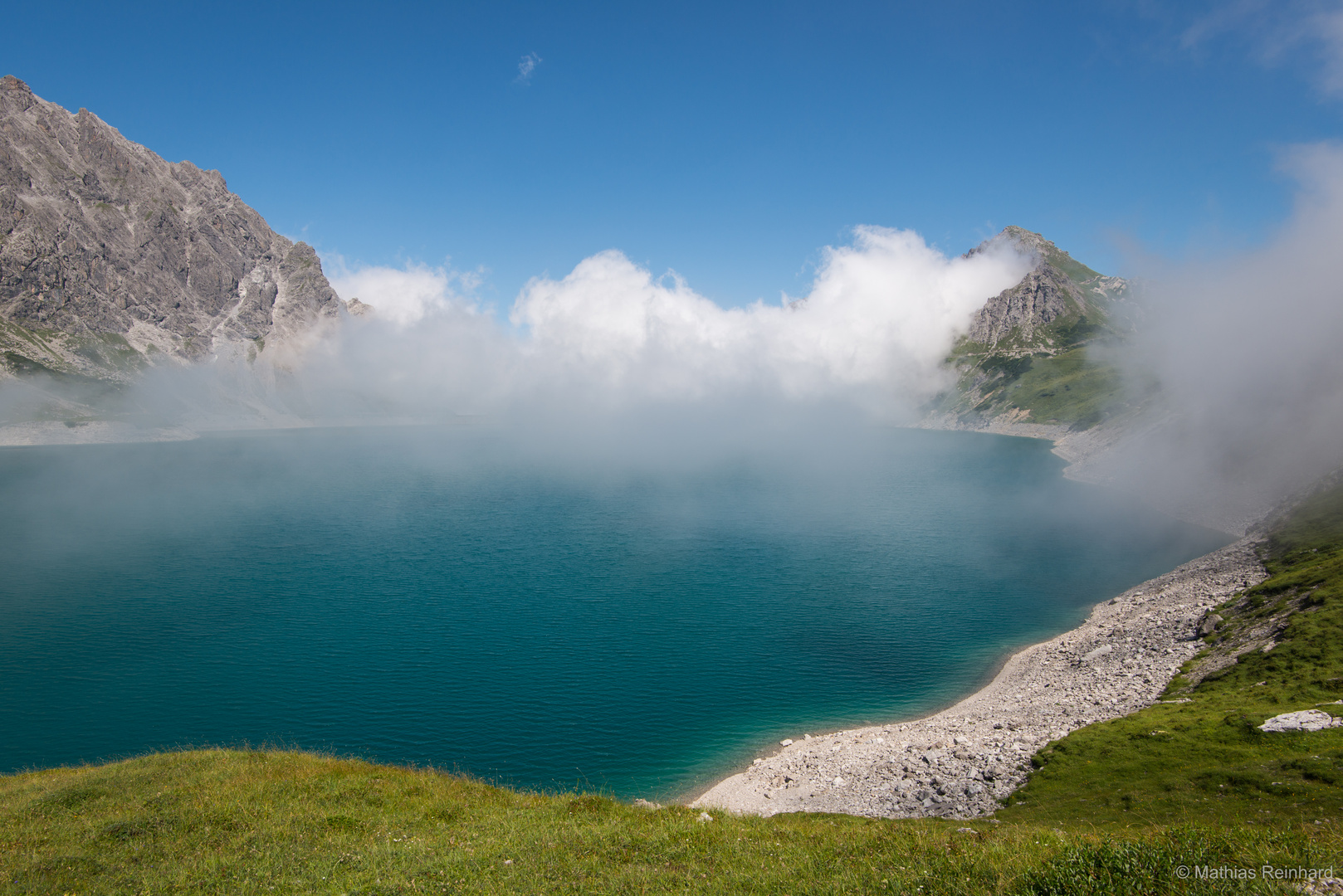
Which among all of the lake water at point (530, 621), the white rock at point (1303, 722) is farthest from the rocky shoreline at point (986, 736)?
the white rock at point (1303, 722)

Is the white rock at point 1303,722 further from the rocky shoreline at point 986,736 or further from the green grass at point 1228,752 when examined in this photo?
the rocky shoreline at point 986,736

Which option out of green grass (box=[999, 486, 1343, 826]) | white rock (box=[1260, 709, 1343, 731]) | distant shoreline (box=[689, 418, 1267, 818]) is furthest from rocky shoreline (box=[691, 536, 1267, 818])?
white rock (box=[1260, 709, 1343, 731])

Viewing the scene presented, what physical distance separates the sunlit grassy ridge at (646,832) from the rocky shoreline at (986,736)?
9.41 feet

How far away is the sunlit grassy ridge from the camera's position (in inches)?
560

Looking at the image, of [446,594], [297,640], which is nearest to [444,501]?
[446,594]

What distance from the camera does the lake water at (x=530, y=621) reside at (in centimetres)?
4312

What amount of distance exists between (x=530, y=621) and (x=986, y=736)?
42.4 m

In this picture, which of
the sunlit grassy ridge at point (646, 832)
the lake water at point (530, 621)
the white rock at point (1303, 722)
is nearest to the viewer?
the sunlit grassy ridge at point (646, 832)

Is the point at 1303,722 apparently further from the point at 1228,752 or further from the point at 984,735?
the point at 984,735

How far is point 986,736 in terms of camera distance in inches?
1468

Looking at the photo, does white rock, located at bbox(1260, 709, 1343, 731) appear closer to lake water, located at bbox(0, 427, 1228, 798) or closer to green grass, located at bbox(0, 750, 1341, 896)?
green grass, located at bbox(0, 750, 1341, 896)

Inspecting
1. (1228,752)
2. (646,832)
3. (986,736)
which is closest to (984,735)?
(986,736)

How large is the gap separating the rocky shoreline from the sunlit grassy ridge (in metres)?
2.87

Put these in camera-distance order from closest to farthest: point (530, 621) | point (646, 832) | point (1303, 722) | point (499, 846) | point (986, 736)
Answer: point (499, 846), point (646, 832), point (1303, 722), point (986, 736), point (530, 621)
